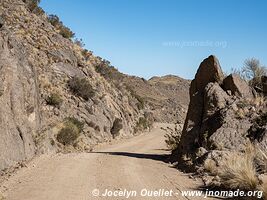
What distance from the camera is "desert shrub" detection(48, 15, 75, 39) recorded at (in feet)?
143

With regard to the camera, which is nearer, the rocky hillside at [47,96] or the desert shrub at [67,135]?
the rocky hillside at [47,96]

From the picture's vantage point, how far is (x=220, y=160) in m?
13.4

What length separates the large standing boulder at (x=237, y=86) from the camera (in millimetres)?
18328

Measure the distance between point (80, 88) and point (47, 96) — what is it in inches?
222

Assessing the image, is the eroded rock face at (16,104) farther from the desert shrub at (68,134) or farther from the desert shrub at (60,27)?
the desert shrub at (60,27)

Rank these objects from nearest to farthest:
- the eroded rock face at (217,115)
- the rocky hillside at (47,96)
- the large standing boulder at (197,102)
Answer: the rocky hillside at (47,96) < the eroded rock face at (217,115) < the large standing boulder at (197,102)

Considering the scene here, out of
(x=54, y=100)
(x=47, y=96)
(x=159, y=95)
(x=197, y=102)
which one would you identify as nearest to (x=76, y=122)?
(x=54, y=100)

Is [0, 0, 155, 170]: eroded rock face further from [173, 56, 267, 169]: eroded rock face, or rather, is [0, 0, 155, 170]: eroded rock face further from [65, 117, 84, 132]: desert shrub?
[173, 56, 267, 169]: eroded rock face

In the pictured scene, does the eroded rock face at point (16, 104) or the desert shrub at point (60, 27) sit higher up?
the desert shrub at point (60, 27)

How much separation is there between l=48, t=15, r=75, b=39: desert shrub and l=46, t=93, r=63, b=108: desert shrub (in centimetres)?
1670

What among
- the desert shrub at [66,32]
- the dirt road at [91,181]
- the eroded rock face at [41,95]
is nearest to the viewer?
the dirt road at [91,181]

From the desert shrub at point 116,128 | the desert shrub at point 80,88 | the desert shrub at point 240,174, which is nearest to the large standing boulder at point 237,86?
the desert shrub at point 240,174

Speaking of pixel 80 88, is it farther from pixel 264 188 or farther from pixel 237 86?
pixel 264 188

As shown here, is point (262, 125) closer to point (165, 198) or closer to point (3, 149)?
point (165, 198)
